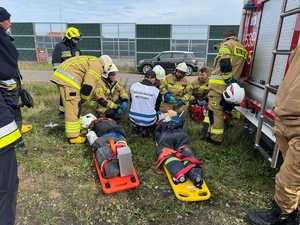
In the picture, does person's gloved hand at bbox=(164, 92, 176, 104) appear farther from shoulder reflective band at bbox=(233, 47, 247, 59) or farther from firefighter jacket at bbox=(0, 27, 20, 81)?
firefighter jacket at bbox=(0, 27, 20, 81)

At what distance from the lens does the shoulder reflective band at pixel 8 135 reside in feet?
4.79

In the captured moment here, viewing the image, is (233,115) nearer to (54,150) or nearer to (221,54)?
(221,54)

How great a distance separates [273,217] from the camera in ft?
7.36

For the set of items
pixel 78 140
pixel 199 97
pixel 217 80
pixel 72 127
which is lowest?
pixel 78 140

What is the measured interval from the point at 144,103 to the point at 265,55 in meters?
1.96

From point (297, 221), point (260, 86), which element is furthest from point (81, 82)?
point (297, 221)

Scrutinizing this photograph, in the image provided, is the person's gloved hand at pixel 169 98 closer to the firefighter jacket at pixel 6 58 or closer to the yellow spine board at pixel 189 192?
the yellow spine board at pixel 189 192

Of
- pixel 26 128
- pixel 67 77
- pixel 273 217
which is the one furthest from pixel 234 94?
pixel 26 128

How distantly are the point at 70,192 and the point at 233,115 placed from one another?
359 centimetres

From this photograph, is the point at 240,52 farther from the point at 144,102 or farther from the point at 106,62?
the point at 106,62

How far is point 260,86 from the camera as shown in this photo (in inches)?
134

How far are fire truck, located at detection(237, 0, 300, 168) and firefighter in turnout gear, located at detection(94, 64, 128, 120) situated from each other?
7.31 ft

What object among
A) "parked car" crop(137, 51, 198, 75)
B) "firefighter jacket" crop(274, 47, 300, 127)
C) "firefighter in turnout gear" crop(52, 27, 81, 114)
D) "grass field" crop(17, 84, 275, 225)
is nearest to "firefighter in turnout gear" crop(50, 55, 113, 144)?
"grass field" crop(17, 84, 275, 225)

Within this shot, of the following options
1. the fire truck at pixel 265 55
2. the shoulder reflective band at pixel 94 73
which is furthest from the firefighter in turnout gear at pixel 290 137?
the shoulder reflective band at pixel 94 73
